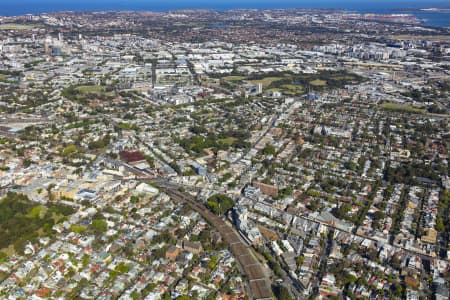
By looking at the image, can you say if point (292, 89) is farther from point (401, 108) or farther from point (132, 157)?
point (132, 157)

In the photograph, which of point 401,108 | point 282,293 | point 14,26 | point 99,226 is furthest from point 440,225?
point 14,26

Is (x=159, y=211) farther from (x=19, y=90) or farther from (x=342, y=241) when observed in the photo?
(x=19, y=90)

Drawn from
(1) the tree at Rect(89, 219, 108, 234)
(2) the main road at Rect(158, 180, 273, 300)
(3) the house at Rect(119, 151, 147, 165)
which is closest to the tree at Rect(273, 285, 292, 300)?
(2) the main road at Rect(158, 180, 273, 300)

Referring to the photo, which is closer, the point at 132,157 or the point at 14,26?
the point at 132,157

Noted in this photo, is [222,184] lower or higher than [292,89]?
lower

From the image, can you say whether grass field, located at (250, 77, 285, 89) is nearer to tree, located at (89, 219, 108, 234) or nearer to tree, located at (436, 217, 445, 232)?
tree, located at (436, 217, 445, 232)
